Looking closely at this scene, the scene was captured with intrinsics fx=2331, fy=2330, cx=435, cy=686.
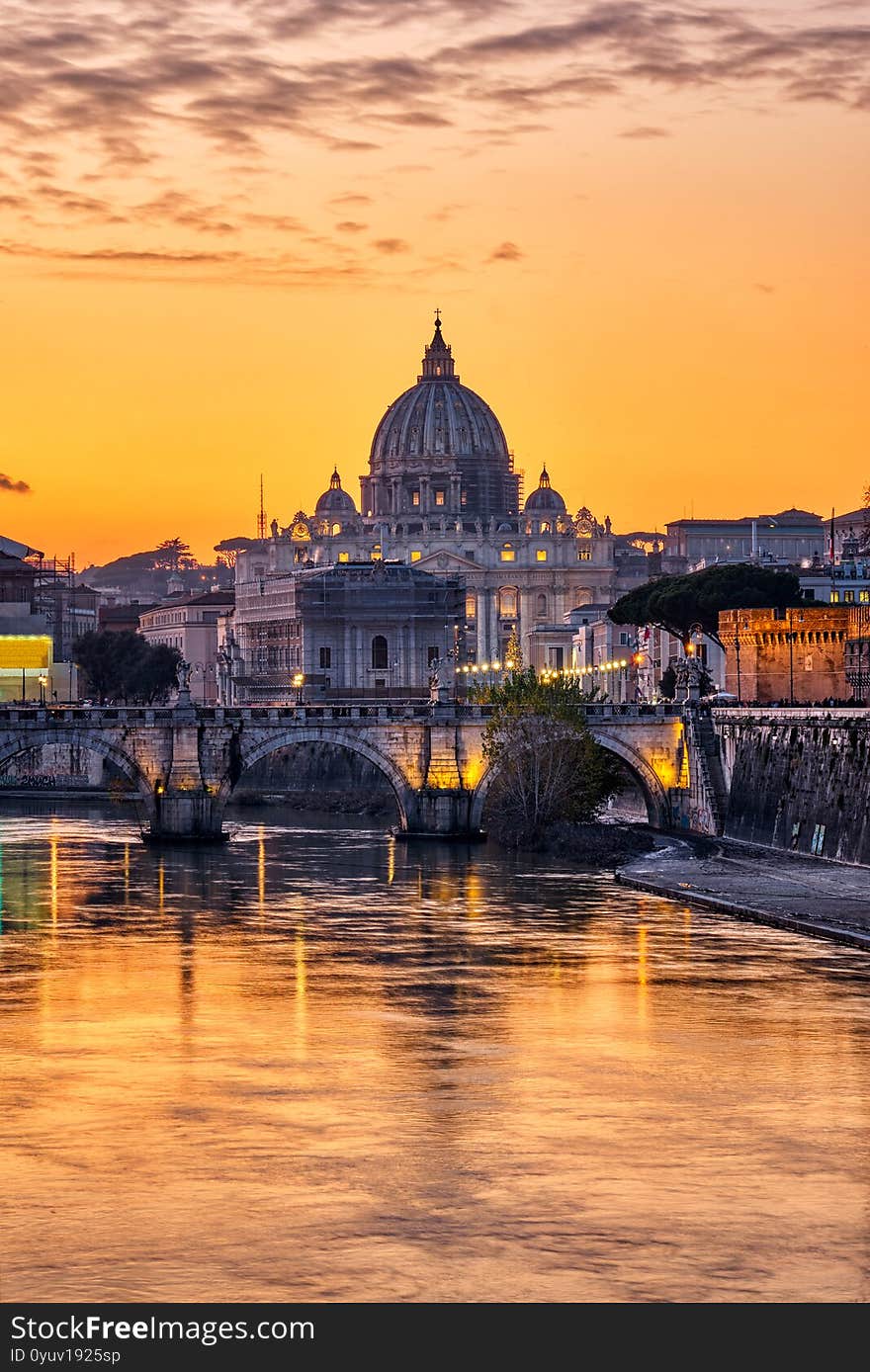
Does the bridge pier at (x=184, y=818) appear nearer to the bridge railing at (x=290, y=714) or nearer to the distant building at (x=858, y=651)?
the bridge railing at (x=290, y=714)

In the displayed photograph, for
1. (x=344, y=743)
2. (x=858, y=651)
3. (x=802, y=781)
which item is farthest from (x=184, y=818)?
(x=858, y=651)

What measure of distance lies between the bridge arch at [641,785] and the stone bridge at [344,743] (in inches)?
1.4

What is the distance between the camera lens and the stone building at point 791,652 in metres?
91.6

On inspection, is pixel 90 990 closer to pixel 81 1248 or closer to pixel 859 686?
pixel 81 1248

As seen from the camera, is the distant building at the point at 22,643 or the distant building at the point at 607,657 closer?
the distant building at the point at 22,643

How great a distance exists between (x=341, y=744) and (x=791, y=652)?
19.9 meters

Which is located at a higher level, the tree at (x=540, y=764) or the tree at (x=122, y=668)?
the tree at (x=122, y=668)

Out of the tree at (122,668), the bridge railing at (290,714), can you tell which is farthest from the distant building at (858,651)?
the tree at (122,668)

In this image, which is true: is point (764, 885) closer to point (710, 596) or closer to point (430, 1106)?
point (430, 1106)

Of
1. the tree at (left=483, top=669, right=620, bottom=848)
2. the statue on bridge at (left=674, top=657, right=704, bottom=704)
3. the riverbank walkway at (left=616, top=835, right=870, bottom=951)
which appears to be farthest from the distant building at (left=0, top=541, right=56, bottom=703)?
the riverbank walkway at (left=616, top=835, right=870, bottom=951)

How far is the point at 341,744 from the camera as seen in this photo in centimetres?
8375

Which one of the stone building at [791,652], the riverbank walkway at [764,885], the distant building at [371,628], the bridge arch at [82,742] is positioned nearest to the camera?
the riverbank walkway at [764,885]

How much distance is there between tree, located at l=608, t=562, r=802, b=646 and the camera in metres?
105

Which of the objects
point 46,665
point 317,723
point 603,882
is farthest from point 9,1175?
point 46,665
